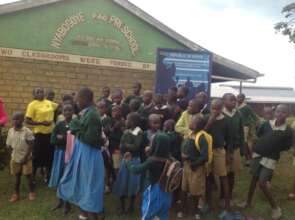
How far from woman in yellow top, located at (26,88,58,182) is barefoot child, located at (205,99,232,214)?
2.79 metres

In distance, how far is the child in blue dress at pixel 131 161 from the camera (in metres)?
5.71

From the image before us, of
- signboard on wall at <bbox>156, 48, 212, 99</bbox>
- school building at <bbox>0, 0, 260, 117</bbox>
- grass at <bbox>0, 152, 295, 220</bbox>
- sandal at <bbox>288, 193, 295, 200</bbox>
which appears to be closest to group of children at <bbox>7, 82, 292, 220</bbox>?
grass at <bbox>0, 152, 295, 220</bbox>

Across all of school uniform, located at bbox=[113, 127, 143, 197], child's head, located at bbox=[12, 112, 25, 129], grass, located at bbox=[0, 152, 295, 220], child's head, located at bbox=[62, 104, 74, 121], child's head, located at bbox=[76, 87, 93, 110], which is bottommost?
grass, located at bbox=[0, 152, 295, 220]

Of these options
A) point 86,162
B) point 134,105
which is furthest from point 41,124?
point 86,162

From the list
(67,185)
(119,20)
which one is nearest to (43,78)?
(119,20)

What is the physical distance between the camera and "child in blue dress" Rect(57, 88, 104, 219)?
5.11 m

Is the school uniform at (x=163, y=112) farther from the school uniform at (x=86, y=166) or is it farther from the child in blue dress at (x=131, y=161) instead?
the school uniform at (x=86, y=166)

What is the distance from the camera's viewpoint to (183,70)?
32.6 feet

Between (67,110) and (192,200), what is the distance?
218 cm

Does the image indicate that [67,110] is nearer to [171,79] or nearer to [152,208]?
[152,208]

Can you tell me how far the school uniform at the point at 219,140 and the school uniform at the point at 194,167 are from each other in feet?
1.01

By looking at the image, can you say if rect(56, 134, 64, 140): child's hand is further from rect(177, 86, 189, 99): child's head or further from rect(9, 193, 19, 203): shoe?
rect(177, 86, 189, 99): child's head

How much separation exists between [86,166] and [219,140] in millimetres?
1905

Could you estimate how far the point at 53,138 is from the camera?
21.2ft
